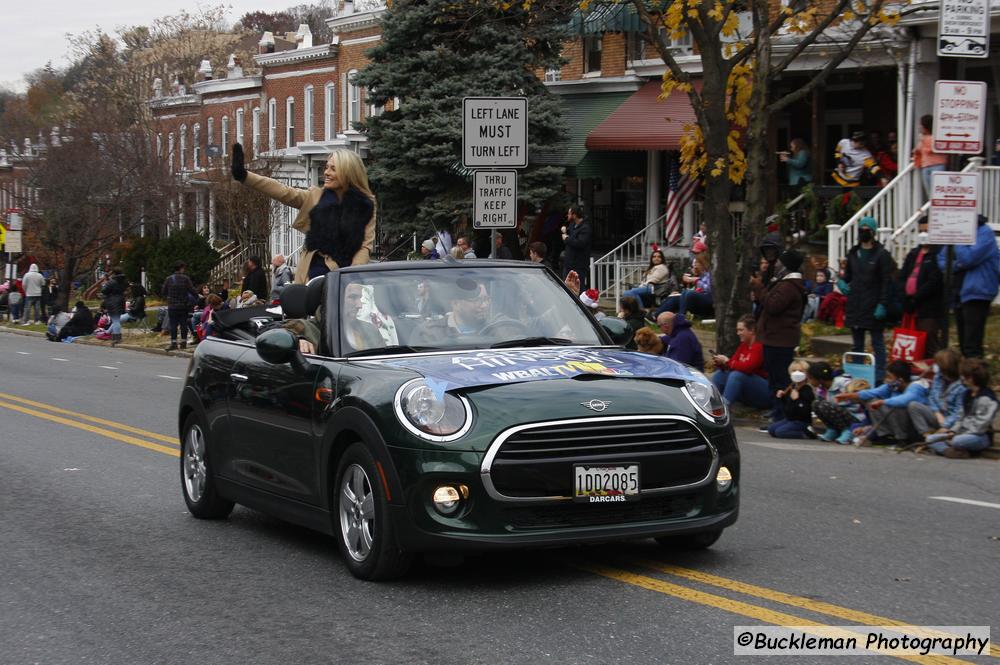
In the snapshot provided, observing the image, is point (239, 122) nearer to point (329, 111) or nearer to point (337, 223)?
point (329, 111)

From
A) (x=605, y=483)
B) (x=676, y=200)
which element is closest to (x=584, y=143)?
(x=676, y=200)

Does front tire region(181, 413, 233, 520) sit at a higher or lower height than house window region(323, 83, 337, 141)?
lower

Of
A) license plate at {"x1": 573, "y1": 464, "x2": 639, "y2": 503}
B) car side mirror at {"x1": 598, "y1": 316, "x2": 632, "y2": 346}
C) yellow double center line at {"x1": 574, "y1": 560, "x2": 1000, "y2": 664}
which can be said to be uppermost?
car side mirror at {"x1": 598, "y1": 316, "x2": 632, "y2": 346}

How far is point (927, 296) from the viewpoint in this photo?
15.2 m

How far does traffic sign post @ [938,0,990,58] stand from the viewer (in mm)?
13266

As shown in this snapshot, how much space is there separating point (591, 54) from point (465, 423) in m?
27.8

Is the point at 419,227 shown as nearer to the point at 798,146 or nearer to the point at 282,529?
the point at 798,146

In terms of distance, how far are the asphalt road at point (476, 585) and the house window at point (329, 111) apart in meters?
38.3

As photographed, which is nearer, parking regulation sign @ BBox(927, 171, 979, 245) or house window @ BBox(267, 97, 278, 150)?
parking regulation sign @ BBox(927, 171, 979, 245)

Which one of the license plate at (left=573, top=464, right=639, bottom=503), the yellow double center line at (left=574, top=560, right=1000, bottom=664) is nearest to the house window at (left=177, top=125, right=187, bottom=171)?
the yellow double center line at (left=574, top=560, right=1000, bottom=664)

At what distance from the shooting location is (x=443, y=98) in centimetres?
3152

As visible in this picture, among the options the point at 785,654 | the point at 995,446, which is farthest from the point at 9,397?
the point at 785,654

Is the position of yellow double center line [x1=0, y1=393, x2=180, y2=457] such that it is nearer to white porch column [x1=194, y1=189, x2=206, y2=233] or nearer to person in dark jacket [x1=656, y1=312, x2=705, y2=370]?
person in dark jacket [x1=656, y1=312, x2=705, y2=370]

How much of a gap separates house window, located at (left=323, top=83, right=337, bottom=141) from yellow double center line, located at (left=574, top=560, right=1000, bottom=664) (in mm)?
42127
